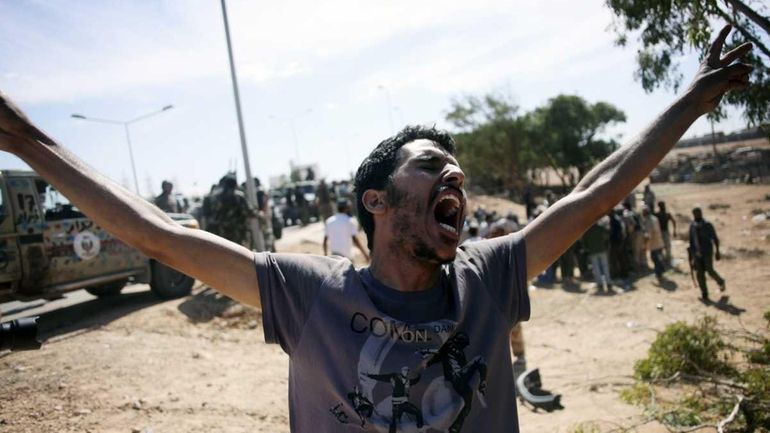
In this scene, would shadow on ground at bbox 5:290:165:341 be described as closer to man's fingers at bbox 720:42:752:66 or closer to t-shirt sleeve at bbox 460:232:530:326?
t-shirt sleeve at bbox 460:232:530:326

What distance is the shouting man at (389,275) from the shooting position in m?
1.63

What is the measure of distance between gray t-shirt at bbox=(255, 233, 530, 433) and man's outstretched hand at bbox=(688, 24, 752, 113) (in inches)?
44.9

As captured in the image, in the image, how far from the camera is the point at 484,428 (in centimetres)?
165

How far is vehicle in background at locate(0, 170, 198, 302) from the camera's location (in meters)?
7.18

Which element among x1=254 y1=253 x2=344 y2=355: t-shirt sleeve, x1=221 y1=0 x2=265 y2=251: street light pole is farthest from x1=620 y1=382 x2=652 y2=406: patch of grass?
x1=221 y1=0 x2=265 y2=251: street light pole

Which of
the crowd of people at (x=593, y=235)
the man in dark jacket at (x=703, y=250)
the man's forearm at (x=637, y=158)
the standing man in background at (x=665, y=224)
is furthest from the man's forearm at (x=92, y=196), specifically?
the standing man in background at (x=665, y=224)

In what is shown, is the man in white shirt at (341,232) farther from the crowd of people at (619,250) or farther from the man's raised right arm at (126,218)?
the man's raised right arm at (126,218)

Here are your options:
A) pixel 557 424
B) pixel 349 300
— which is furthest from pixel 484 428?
pixel 557 424

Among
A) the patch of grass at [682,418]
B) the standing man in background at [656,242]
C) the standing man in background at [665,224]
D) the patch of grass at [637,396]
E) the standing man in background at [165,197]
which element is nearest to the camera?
the patch of grass at [682,418]

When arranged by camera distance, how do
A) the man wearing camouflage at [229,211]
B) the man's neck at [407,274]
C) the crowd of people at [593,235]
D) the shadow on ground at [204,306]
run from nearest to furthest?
the man's neck at [407,274] → the shadow on ground at [204,306] → the crowd of people at [593,235] → the man wearing camouflage at [229,211]

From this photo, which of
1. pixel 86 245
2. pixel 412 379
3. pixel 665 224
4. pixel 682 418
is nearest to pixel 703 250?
pixel 665 224

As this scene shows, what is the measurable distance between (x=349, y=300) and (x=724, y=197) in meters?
28.6

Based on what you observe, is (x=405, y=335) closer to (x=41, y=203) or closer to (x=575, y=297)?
(x=41, y=203)

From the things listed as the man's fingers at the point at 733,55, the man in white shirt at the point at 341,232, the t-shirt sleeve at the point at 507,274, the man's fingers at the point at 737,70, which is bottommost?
the man in white shirt at the point at 341,232
